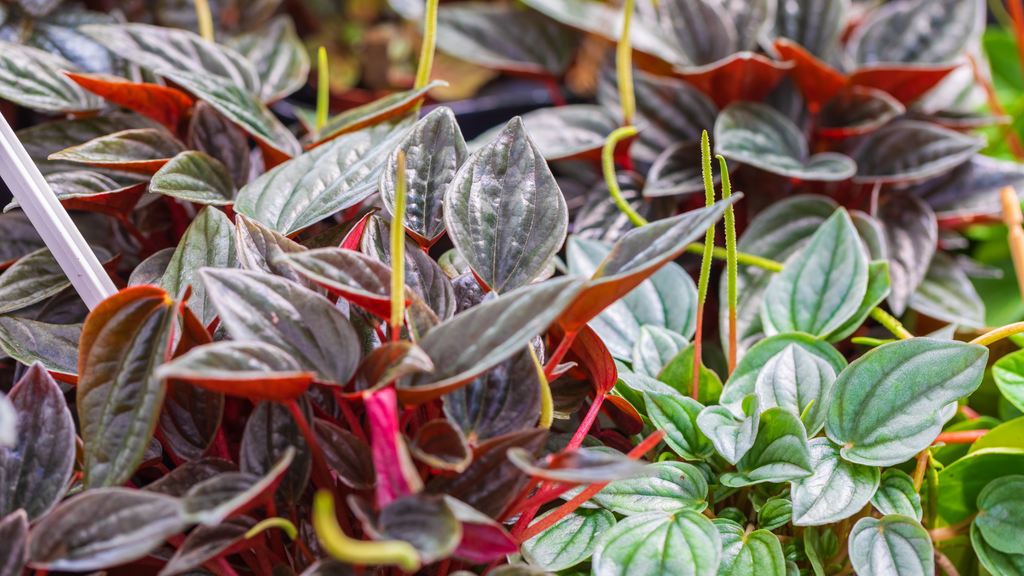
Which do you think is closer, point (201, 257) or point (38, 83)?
point (201, 257)

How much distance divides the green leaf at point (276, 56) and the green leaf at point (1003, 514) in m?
0.84

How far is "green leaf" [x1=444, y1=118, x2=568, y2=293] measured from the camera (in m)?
0.50

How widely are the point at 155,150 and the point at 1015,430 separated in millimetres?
810

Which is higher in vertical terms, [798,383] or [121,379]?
[121,379]

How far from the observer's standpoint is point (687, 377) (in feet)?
1.97

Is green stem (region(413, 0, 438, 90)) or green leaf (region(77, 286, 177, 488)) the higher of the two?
green stem (region(413, 0, 438, 90))

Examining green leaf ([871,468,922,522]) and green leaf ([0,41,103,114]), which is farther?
green leaf ([0,41,103,114])

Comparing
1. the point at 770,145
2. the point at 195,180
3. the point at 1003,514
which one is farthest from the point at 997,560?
the point at 195,180

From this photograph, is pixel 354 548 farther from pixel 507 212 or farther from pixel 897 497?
pixel 897 497

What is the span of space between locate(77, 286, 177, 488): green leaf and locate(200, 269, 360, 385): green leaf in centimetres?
4

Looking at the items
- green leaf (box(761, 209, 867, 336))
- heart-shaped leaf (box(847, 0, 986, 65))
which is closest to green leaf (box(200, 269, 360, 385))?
green leaf (box(761, 209, 867, 336))

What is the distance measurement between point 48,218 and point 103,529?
0.74 feet

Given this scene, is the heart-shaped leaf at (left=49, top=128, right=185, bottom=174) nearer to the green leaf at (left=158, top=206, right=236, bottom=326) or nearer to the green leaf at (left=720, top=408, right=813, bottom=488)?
the green leaf at (left=158, top=206, right=236, bottom=326)

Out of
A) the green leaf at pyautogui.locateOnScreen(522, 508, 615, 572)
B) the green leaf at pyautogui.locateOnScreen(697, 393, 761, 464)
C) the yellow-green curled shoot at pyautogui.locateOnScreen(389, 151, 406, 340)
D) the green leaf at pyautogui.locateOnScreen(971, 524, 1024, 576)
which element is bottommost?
the green leaf at pyautogui.locateOnScreen(971, 524, 1024, 576)
